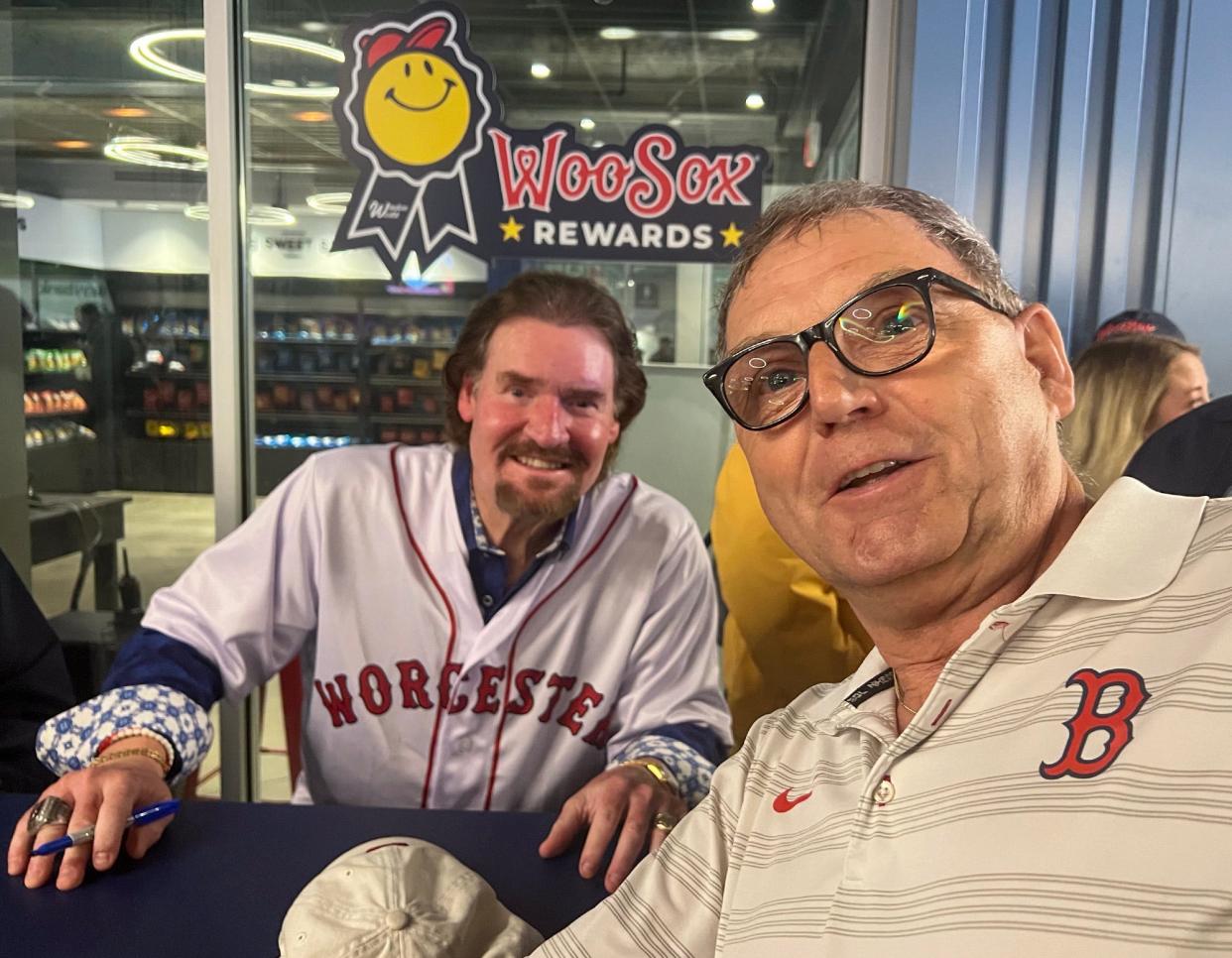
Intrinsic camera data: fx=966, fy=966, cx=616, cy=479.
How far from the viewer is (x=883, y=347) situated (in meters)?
0.91

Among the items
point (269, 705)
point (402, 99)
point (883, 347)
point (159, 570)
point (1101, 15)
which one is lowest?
point (269, 705)

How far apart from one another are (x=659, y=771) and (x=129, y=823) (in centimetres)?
72

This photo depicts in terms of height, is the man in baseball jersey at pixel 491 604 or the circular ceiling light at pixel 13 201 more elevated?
the circular ceiling light at pixel 13 201

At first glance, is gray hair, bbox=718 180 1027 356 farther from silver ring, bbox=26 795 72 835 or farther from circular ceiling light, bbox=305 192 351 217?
circular ceiling light, bbox=305 192 351 217

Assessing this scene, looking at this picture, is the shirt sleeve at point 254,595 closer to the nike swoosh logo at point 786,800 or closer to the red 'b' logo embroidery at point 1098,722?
the nike swoosh logo at point 786,800

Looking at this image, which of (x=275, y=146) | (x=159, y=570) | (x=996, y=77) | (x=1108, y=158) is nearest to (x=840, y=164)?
(x=996, y=77)

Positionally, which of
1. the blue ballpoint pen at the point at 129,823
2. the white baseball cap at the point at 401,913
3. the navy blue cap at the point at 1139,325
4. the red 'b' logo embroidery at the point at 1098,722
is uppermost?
the navy blue cap at the point at 1139,325

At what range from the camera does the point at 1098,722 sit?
744mm

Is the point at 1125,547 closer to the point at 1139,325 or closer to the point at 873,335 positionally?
the point at 873,335

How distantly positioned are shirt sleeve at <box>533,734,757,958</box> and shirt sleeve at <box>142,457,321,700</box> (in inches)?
40.3

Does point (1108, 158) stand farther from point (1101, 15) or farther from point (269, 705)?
point (269, 705)

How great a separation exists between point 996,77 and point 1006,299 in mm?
1776

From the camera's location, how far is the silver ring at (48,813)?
1141 millimetres

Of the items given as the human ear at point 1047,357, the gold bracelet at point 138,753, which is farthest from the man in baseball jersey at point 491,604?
the human ear at point 1047,357
